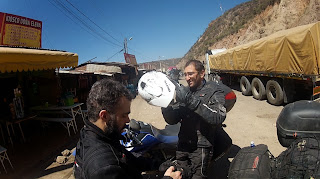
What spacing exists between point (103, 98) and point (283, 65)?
7595 millimetres

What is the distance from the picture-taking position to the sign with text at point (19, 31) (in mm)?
7417

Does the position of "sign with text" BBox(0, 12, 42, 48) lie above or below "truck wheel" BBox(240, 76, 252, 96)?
above

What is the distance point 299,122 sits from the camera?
230cm

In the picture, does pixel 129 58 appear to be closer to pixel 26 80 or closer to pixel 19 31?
pixel 19 31

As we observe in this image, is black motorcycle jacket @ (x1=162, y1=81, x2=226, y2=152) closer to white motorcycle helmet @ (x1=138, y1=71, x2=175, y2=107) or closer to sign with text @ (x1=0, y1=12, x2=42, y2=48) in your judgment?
white motorcycle helmet @ (x1=138, y1=71, x2=175, y2=107)

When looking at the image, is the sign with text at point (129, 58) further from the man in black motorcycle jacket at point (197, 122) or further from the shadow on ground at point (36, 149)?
the man in black motorcycle jacket at point (197, 122)

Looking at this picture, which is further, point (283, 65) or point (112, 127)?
point (283, 65)

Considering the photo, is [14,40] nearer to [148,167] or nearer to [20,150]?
[20,150]

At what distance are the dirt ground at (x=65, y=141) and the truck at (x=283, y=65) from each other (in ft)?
3.09

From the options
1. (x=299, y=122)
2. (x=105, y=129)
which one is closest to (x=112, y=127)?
(x=105, y=129)

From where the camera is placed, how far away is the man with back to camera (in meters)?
1.16

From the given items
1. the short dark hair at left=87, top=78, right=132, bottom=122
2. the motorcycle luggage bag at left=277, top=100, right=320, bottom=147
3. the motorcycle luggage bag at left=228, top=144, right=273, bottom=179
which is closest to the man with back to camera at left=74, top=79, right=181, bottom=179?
the short dark hair at left=87, top=78, right=132, bottom=122

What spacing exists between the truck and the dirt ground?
941 millimetres

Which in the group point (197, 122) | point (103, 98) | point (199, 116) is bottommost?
point (197, 122)
